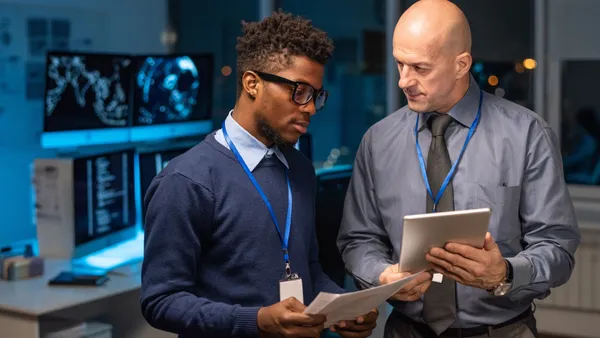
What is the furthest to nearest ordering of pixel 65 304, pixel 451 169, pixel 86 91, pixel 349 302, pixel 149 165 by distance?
pixel 86 91 < pixel 149 165 < pixel 65 304 < pixel 451 169 < pixel 349 302

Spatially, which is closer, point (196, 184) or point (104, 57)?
point (196, 184)

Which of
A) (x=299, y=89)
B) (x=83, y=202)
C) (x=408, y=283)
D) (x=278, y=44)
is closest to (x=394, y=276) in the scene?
(x=408, y=283)

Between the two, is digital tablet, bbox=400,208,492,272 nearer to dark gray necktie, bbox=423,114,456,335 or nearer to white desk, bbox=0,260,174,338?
dark gray necktie, bbox=423,114,456,335

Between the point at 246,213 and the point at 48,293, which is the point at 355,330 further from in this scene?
the point at 48,293

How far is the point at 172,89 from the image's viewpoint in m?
4.70

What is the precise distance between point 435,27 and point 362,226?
20.7 inches

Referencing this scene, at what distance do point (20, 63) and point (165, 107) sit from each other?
0.87m

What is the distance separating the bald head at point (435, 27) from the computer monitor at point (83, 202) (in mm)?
1951

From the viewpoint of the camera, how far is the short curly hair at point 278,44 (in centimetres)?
187

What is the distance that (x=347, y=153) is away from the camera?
5.86m

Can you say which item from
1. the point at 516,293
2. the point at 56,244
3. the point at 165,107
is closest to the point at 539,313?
the point at 165,107

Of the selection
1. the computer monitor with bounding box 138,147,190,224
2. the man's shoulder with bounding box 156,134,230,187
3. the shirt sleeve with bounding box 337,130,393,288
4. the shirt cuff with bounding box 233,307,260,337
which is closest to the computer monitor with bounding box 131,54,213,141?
the computer monitor with bounding box 138,147,190,224

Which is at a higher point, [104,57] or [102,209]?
[104,57]

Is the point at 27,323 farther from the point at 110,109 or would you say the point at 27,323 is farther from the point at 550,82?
the point at 550,82
